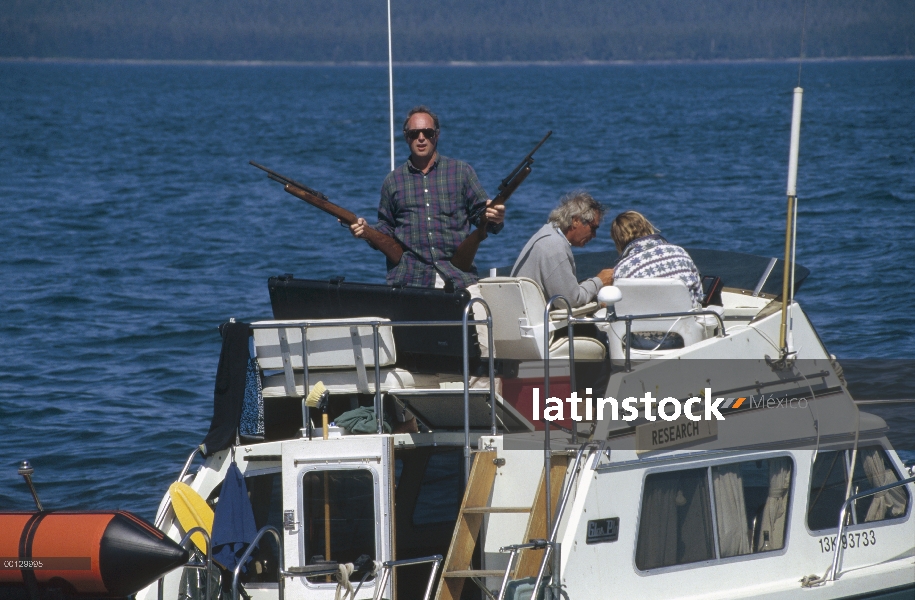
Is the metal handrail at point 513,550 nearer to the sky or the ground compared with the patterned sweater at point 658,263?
nearer to the ground

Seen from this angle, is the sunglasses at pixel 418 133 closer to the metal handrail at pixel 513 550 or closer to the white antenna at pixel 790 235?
the white antenna at pixel 790 235

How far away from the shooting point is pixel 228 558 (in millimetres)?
7191

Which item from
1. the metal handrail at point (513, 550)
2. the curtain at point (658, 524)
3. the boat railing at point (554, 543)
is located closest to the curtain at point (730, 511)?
the curtain at point (658, 524)

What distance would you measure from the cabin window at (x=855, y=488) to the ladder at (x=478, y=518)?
1.87 m

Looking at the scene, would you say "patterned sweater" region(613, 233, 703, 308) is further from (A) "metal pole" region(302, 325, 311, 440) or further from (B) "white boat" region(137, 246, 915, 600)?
(A) "metal pole" region(302, 325, 311, 440)

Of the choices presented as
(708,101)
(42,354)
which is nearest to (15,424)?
(42,354)

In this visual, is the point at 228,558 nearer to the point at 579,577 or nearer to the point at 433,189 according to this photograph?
the point at 579,577

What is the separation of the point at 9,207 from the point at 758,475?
1359 inches

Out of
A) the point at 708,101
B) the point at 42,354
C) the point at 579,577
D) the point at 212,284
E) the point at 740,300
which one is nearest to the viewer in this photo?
the point at 579,577

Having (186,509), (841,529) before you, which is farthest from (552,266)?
(186,509)

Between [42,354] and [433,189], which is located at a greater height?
[433,189]

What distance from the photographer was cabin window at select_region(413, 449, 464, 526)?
27.6 feet

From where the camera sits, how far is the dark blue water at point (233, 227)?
16.5 meters

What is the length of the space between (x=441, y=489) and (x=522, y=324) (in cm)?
170
